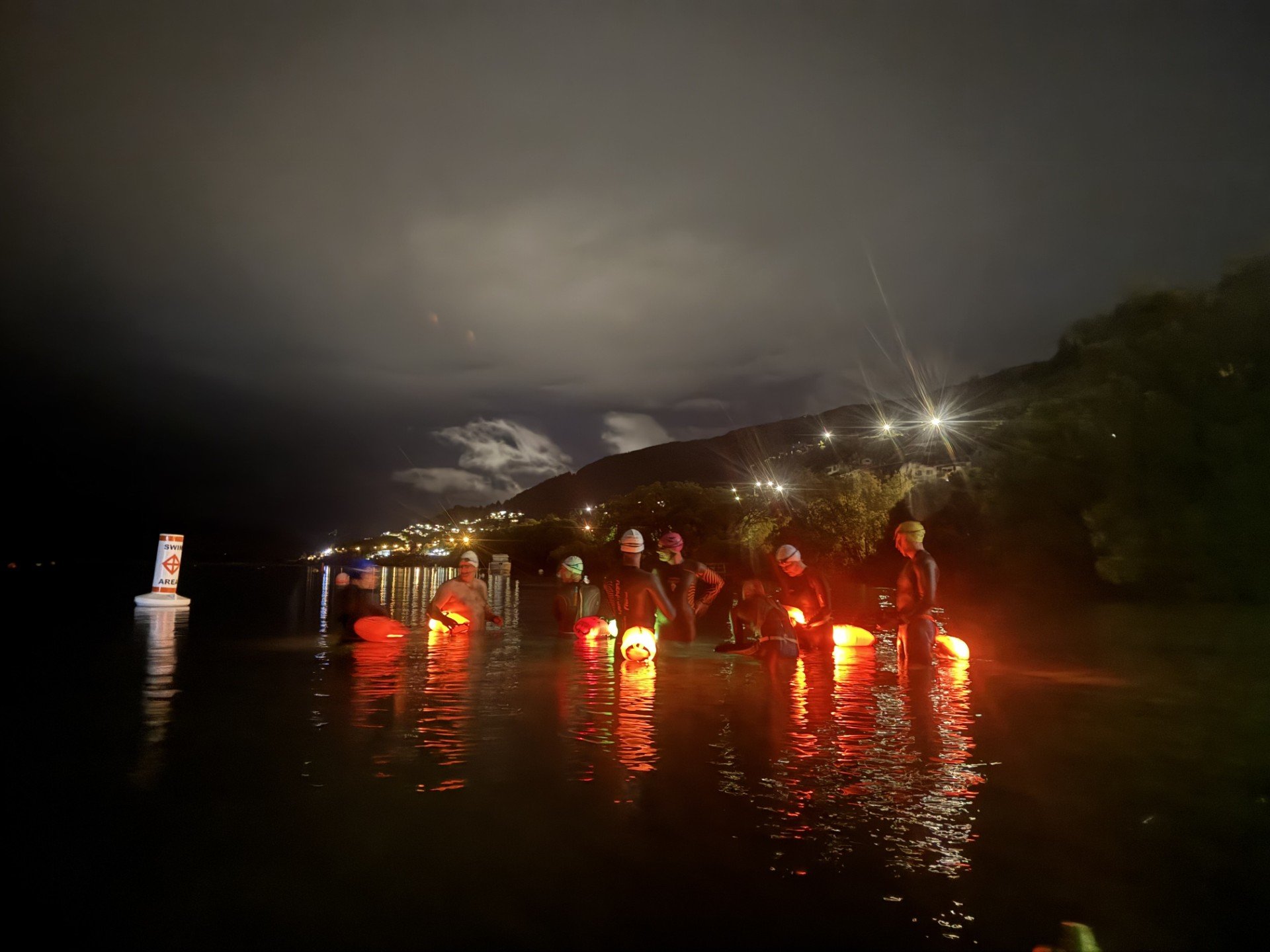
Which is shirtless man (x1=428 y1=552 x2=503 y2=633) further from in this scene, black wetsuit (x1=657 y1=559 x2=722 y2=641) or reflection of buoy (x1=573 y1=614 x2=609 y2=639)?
black wetsuit (x1=657 y1=559 x2=722 y2=641)

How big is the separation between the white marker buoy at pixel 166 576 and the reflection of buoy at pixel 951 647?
85.3 ft

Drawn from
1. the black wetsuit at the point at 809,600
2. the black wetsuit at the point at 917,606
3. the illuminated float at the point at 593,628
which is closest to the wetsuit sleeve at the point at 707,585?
→ the black wetsuit at the point at 809,600

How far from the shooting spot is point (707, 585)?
680 inches

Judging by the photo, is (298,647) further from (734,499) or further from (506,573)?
(506,573)

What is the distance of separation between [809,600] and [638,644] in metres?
3.63

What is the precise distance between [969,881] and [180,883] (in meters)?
4.86

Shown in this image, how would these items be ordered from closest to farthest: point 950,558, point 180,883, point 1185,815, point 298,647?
point 180,883, point 1185,815, point 298,647, point 950,558

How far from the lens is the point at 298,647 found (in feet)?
65.7

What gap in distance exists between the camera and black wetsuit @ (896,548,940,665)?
1623 centimetres

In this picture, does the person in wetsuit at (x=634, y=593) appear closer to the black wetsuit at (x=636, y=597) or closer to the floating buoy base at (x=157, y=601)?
the black wetsuit at (x=636, y=597)

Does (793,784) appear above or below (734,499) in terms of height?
below

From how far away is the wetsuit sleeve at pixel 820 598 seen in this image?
17.5 m

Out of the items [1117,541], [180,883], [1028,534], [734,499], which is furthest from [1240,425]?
[734,499]

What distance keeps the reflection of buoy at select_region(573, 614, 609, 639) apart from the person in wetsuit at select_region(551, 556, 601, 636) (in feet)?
1.90
